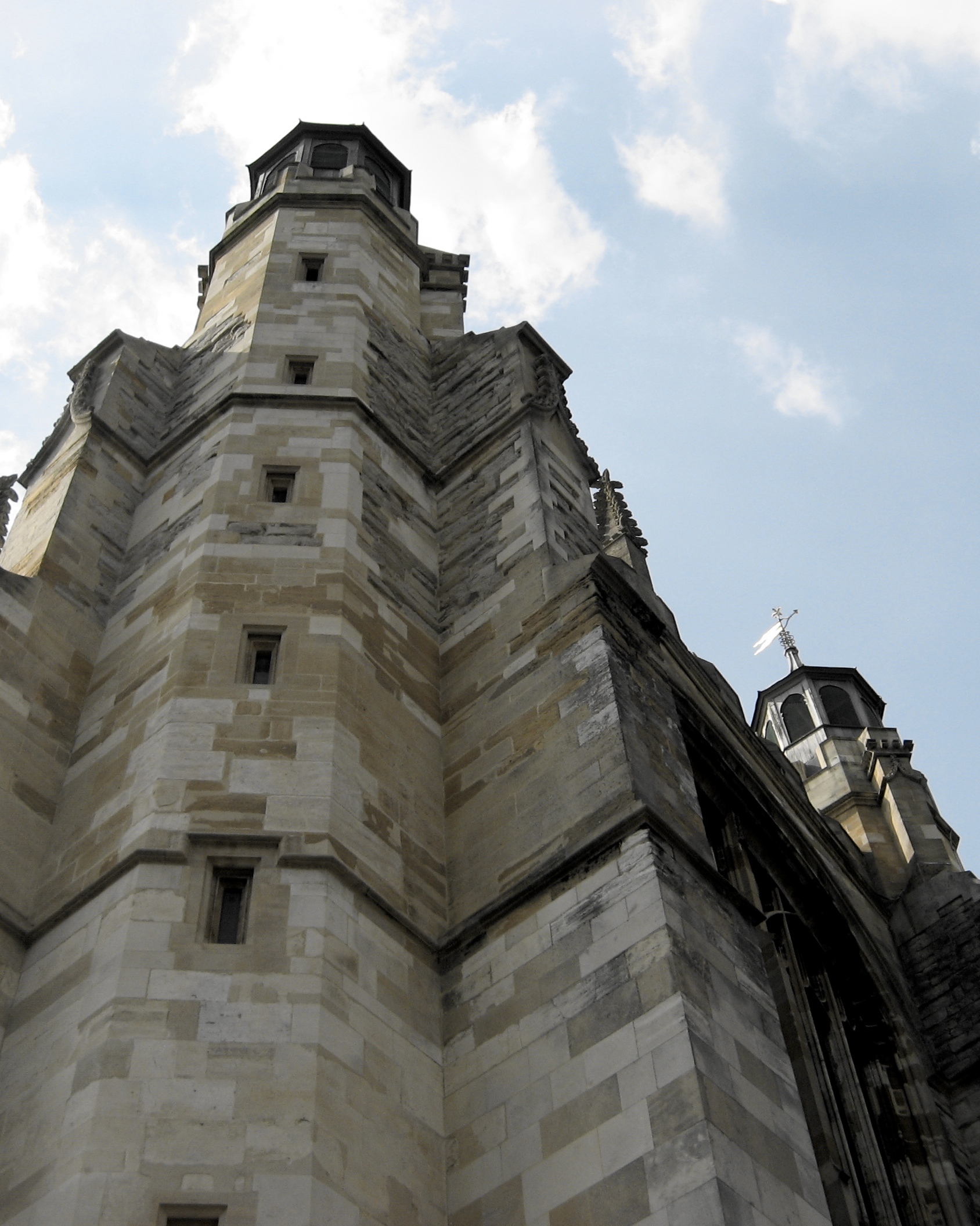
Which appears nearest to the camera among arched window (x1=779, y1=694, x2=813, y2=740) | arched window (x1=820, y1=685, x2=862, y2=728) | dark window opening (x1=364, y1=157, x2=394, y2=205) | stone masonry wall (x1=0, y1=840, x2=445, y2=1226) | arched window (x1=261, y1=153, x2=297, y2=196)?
stone masonry wall (x1=0, y1=840, x2=445, y2=1226)

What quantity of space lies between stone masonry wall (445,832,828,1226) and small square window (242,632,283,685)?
3.13 m

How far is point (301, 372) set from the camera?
59.0 feet

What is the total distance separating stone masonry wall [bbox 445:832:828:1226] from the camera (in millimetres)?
8562

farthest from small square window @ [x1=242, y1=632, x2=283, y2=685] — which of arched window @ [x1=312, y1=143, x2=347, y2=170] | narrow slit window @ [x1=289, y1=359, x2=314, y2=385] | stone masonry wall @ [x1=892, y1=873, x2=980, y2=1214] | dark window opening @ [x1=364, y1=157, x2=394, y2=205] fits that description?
arched window @ [x1=312, y1=143, x2=347, y2=170]

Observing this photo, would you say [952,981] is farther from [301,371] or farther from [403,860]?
[301,371]

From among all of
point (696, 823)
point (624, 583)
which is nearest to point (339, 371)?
point (624, 583)

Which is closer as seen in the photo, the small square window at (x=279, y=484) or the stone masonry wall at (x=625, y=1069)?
the stone masonry wall at (x=625, y=1069)

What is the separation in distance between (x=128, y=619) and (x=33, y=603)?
2.87 feet

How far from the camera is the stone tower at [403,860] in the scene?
351 inches

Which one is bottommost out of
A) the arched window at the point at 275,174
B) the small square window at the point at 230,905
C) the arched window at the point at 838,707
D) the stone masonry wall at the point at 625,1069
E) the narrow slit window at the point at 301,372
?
the stone masonry wall at the point at 625,1069

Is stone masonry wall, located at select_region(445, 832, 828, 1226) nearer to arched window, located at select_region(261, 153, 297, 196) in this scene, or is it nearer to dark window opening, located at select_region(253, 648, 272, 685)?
dark window opening, located at select_region(253, 648, 272, 685)

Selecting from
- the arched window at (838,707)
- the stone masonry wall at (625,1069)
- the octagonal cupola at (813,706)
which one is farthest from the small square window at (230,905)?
the arched window at (838,707)

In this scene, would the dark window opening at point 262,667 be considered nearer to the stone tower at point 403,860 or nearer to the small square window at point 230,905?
the stone tower at point 403,860

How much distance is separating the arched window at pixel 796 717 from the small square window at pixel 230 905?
16.5 meters
